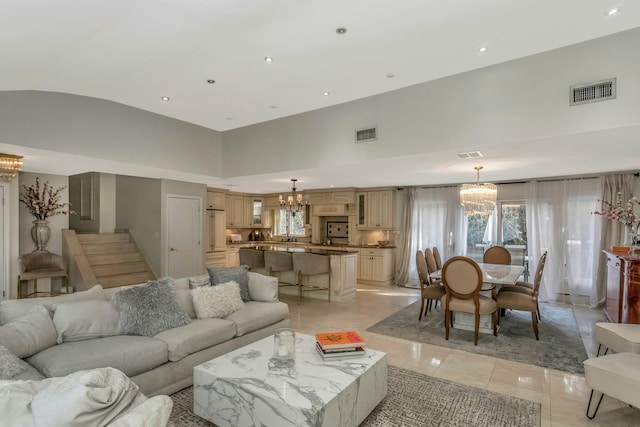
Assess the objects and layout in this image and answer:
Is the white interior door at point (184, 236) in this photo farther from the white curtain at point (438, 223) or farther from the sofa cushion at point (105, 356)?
the white curtain at point (438, 223)

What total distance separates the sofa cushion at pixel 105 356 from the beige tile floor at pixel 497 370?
223 centimetres

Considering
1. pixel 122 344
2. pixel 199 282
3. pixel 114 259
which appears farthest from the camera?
pixel 114 259

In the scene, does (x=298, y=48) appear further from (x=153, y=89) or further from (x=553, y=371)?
(x=553, y=371)

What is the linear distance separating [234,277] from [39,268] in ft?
12.9

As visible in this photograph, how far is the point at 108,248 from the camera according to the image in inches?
273

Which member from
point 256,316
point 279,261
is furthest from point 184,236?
point 256,316

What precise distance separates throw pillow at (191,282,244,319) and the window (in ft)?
19.4

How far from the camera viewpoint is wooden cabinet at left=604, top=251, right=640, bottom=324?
371cm

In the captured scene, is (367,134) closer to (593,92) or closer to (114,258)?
(593,92)

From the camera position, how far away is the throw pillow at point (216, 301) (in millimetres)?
3539

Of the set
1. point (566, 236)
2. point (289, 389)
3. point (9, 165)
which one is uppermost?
point (9, 165)

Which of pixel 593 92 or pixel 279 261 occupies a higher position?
pixel 593 92

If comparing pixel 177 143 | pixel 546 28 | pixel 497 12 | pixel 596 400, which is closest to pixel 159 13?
pixel 497 12

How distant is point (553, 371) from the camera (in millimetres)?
3381
